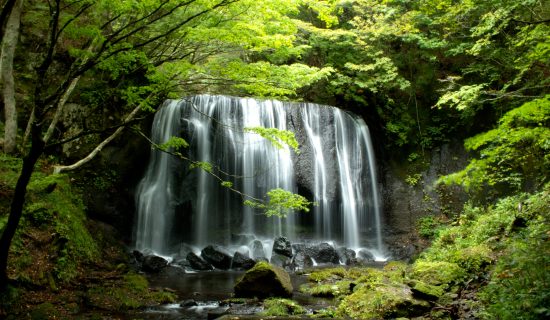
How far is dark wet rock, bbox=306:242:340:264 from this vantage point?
44.3 feet

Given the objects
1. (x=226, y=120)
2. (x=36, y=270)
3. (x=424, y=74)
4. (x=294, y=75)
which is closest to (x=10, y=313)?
(x=36, y=270)

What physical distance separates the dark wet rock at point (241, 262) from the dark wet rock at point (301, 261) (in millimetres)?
1398

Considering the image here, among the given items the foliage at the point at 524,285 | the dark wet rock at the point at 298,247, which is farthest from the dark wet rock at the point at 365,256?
the foliage at the point at 524,285

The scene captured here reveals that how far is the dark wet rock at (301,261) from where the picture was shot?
41.8 feet

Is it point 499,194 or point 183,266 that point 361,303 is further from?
point 499,194

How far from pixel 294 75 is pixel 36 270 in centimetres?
600

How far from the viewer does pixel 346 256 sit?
548 inches

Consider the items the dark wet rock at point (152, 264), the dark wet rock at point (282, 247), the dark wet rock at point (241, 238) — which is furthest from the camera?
the dark wet rock at point (241, 238)

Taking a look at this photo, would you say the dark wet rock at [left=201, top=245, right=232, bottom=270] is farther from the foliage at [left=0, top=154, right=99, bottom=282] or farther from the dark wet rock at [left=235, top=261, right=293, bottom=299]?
the dark wet rock at [left=235, top=261, right=293, bottom=299]

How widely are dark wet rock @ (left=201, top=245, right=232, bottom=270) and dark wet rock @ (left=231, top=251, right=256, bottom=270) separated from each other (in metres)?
0.16

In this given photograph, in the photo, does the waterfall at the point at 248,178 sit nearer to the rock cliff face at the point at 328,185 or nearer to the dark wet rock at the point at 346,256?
the rock cliff face at the point at 328,185

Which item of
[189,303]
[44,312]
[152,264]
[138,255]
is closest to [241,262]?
[152,264]

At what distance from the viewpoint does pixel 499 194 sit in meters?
15.2

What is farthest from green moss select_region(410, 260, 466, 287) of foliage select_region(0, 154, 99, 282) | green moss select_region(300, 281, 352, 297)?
foliage select_region(0, 154, 99, 282)
